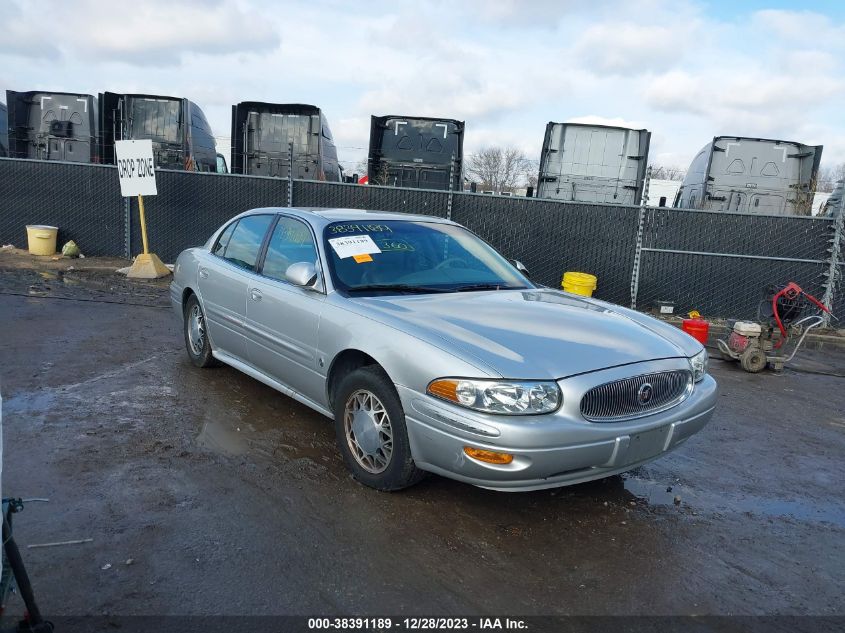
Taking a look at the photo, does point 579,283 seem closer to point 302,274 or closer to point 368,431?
point 302,274

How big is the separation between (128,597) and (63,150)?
44.9 feet

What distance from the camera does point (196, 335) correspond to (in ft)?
19.5

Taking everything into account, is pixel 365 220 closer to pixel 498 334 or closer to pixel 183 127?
pixel 498 334

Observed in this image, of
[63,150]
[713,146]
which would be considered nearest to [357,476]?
[713,146]

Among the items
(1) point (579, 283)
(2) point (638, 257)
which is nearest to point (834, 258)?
(2) point (638, 257)

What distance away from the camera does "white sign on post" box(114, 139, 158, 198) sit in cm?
1089

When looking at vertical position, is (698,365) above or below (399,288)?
below

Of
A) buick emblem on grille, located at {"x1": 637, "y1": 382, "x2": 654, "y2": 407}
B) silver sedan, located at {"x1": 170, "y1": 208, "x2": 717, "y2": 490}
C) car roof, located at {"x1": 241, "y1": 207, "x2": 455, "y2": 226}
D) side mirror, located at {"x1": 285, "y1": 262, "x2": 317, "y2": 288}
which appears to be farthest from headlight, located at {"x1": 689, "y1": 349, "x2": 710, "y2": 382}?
side mirror, located at {"x1": 285, "y1": 262, "x2": 317, "y2": 288}

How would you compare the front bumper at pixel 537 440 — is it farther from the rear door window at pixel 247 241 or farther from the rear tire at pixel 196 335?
the rear tire at pixel 196 335

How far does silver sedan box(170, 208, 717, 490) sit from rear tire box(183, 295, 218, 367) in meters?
0.64

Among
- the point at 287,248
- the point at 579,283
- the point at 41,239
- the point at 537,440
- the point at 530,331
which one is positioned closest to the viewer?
the point at 537,440

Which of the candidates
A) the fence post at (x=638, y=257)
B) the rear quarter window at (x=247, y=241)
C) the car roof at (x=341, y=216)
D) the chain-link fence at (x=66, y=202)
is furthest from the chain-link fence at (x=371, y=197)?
the car roof at (x=341, y=216)

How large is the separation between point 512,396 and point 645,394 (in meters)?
0.78

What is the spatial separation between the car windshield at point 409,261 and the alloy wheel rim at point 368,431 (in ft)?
2.41
